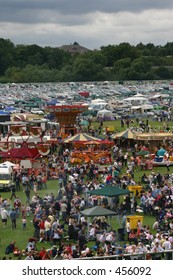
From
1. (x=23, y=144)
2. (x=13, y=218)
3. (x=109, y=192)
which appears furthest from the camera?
(x=23, y=144)

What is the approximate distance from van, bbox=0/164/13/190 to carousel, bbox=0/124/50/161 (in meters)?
5.32

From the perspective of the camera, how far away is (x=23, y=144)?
42.8 meters

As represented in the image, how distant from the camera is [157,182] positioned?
108 ft

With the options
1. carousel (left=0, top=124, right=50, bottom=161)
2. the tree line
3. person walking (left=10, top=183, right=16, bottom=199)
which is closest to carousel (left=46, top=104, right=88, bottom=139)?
carousel (left=0, top=124, right=50, bottom=161)

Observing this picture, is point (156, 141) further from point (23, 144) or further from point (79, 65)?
point (79, 65)

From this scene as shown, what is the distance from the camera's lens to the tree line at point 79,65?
152m

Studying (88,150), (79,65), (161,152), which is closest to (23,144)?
(88,150)

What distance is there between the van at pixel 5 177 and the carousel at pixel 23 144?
17.5ft

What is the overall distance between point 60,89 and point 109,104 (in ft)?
118

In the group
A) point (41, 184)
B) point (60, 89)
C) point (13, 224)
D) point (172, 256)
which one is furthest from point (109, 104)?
point (172, 256)

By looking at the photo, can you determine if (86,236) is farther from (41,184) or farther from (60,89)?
(60,89)

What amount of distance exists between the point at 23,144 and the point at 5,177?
323 inches

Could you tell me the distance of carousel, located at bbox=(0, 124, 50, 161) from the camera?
134 ft

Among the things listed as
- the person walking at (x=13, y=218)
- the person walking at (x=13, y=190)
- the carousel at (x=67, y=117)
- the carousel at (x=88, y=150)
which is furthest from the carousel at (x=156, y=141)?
the person walking at (x=13, y=218)
